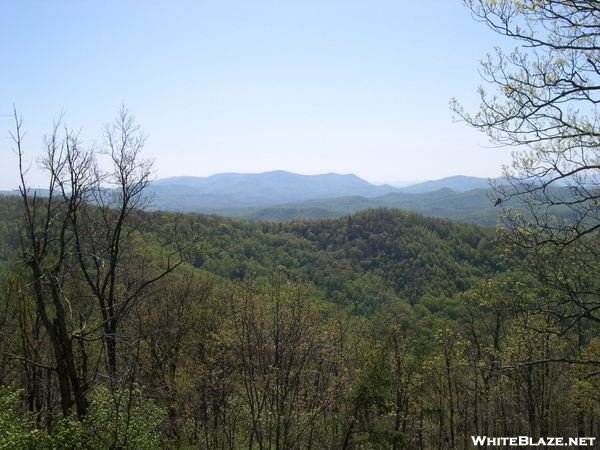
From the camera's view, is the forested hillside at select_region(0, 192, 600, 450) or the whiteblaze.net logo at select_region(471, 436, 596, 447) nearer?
the forested hillside at select_region(0, 192, 600, 450)

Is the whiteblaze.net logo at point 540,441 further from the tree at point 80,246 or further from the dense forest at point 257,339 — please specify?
the tree at point 80,246

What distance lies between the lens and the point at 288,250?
91875 mm

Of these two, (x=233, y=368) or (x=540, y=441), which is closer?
(x=540, y=441)

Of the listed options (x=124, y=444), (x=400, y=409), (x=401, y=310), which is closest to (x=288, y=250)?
(x=401, y=310)

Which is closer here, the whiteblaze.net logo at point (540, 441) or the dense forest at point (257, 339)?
the dense forest at point (257, 339)

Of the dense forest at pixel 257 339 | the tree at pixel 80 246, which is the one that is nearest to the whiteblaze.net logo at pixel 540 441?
the dense forest at pixel 257 339

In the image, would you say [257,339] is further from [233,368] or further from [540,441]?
[540,441]

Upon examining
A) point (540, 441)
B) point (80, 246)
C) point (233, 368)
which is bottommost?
point (540, 441)

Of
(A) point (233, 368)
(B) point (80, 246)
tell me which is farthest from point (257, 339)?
(B) point (80, 246)

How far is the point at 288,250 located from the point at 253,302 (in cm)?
8001

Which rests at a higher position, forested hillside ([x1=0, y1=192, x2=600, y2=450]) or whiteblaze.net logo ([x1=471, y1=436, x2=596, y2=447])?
forested hillside ([x1=0, y1=192, x2=600, y2=450])

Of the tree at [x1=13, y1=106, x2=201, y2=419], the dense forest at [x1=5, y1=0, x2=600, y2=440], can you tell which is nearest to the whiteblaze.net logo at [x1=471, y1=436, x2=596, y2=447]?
the dense forest at [x1=5, y1=0, x2=600, y2=440]

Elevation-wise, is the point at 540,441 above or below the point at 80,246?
below

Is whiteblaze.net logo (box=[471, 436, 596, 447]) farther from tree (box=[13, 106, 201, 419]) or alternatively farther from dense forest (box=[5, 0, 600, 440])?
tree (box=[13, 106, 201, 419])
